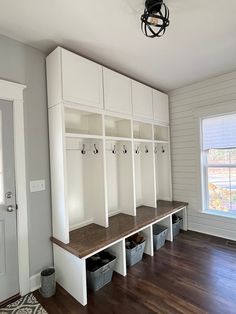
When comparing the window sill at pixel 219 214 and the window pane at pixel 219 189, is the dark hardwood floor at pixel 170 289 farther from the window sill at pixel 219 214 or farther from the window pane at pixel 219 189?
the window pane at pixel 219 189

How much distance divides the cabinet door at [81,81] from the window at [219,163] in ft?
6.59

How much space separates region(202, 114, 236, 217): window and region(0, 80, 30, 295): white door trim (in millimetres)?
2829

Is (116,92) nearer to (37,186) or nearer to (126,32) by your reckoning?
(126,32)

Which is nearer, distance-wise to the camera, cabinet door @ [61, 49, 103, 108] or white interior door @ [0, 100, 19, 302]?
white interior door @ [0, 100, 19, 302]

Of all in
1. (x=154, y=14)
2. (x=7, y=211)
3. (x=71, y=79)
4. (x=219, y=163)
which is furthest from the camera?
(x=219, y=163)

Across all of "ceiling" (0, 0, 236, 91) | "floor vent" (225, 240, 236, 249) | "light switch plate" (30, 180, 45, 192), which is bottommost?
"floor vent" (225, 240, 236, 249)

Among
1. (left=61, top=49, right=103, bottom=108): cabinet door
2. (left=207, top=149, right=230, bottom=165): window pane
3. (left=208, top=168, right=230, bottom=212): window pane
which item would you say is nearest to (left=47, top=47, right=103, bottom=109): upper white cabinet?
(left=61, top=49, right=103, bottom=108): cabinet door

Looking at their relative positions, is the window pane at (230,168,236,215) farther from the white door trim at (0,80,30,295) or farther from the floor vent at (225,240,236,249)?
the white door trim at (0,80,30,295)

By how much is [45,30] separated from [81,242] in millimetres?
2202

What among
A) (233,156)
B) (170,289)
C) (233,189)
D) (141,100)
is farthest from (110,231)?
(233,156)

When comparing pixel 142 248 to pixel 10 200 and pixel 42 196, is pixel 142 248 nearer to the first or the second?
pixel 42 196

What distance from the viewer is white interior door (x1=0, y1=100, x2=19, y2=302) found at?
1934mm

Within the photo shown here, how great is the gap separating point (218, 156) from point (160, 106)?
1.31m

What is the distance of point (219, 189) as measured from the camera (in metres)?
3.28
